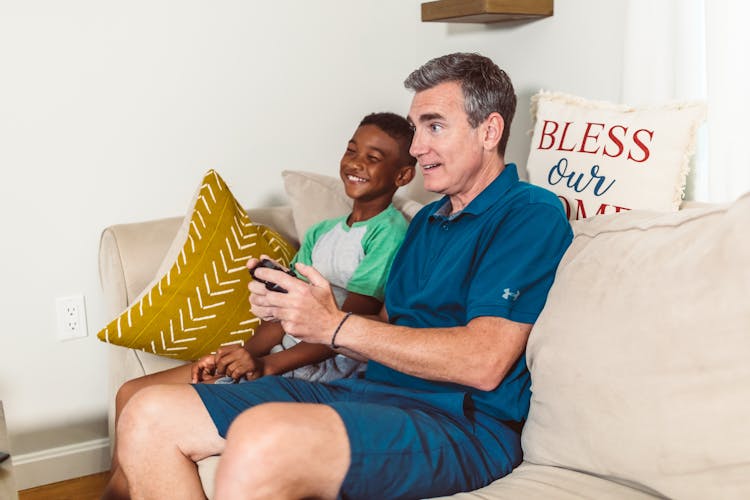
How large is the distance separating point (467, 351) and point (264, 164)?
1353 mm

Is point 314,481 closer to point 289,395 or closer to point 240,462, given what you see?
point 240,462

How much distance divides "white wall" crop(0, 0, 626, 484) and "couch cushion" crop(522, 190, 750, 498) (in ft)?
2.68

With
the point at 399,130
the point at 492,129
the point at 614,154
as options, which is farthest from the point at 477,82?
the point at 399,130

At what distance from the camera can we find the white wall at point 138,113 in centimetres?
227

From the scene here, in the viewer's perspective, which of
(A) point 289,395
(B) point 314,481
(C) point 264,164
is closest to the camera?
(B) point 314,481

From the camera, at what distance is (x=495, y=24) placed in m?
2.39

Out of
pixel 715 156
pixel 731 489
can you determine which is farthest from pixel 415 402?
pixel 715 156

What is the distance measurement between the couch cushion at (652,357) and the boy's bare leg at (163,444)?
0.59 m

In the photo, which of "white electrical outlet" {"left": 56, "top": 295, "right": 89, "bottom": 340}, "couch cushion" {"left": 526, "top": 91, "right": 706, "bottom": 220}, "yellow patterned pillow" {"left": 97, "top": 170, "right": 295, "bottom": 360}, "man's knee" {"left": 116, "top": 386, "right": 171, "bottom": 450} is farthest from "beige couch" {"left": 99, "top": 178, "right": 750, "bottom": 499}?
"white electrical outlet" {"left": 56, "top": 295, "right": 89, "bottom": 340}

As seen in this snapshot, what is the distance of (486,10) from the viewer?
6.87 ft

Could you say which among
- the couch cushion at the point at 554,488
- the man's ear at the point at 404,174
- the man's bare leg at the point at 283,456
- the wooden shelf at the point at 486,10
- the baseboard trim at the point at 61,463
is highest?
the wooden shelf at the point at 486,10

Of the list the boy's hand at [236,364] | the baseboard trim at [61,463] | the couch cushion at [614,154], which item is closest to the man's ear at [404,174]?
the couch cushion at [614,154]

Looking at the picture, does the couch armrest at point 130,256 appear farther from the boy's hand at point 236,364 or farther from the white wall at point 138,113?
the boy's hand at point 236,364

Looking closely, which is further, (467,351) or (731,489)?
(467,351)
